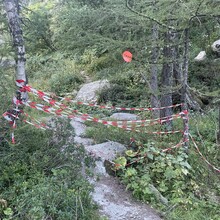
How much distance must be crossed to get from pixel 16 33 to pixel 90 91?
5.29 metres

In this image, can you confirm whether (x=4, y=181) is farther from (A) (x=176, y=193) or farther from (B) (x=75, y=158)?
(A) (x=176, y=193)

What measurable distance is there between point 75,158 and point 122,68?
3.76m

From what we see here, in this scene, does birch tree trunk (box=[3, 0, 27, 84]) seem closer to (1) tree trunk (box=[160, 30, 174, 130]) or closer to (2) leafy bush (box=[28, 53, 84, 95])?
(1) tree trunk (box=[160, 30, 174, 130])

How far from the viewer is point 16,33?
6.11 m

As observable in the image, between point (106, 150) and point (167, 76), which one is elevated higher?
point (167, 76)

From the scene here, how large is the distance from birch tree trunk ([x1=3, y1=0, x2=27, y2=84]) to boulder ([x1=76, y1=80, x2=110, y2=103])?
4.76 metres

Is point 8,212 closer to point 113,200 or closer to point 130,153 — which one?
point 113,200

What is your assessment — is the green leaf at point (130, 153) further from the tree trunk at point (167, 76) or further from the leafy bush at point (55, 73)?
the leafy bush at point (55, 73)

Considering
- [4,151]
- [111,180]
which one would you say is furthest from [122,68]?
[4,151]

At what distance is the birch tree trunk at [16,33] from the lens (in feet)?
19.7

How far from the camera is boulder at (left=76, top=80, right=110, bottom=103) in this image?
1085cm

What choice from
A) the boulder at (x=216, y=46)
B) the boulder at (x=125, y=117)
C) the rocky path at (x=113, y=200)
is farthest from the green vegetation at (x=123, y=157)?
the boulder at (x=216, y=46)

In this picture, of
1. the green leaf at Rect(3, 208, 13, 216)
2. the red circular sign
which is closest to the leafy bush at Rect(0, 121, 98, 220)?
the green leaf at Rect(3, 208, 13, 216)

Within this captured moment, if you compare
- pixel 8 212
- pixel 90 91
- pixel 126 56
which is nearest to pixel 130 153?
pixel 126 56
